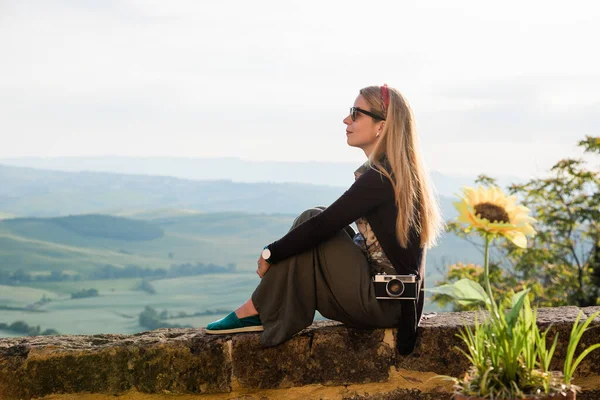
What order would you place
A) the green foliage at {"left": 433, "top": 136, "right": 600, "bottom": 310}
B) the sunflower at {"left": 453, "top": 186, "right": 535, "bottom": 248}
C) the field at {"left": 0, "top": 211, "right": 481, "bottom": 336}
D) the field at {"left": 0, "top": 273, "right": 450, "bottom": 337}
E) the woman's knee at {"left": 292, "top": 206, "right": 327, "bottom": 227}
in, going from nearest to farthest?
the sunflower at {"left": 453, "top": 186, "right": 535, "bottom": 248} < the woman's knee at {"left": 292, "top": 206, "right": 327, "bottom": 227} < the green foliage at {"left": 433, "top": 136, "right": 600, "bottom": 310} < the field at {"left": 0, "top": 273, "right": 450, "bottom": 337} < the field at {"left": 0, "top": 211, "right": 481, "bottom": 336}

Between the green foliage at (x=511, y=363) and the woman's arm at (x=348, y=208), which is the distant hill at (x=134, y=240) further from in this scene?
the green foliage at (x=511, y=363)

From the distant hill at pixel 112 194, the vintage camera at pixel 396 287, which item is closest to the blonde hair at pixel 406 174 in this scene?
the vintage camera at pixel 396 287

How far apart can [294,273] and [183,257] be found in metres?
71.3

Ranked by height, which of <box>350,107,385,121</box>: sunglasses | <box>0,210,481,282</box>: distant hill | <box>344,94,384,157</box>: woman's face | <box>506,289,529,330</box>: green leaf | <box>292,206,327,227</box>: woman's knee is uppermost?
<box>0,210,481,282</box>: distant hill

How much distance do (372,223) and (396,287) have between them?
29cm

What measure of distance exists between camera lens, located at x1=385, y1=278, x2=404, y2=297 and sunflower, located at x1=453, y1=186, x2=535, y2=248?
106 centimetres

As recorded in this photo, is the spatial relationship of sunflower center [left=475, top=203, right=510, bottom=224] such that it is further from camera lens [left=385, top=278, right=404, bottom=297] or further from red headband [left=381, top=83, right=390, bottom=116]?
red headband [left=381, top=83, right=390, bottom=116]

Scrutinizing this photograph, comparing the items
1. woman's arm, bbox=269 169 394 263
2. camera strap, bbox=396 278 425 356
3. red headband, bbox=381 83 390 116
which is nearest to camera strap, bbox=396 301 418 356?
camera strap, bbox=396 278 425 356

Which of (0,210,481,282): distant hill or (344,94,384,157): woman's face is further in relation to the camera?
(0,210,481,282): distant hill

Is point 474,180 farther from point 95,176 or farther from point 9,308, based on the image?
point 95,176

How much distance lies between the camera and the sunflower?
2.38 meters

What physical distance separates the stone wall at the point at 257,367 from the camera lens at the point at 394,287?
192mm

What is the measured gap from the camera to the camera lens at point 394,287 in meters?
3.45

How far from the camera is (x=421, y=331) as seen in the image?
3.53 meters
